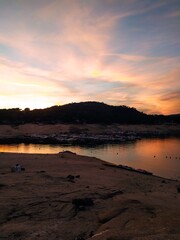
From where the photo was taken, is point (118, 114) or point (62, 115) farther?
point (118, 114)

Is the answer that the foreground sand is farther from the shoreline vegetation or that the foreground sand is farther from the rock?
the shoreline vegetation

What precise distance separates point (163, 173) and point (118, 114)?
153925 millimetres

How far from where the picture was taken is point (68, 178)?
67.1 feet

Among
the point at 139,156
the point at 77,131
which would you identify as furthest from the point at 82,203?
the point at 77,131

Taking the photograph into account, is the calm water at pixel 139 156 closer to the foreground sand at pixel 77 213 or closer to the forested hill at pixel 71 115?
the foreground sand at pixel 77 213

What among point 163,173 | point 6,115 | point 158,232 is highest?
point 6,115

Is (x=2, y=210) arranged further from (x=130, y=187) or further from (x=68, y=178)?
(x=130, y=187)

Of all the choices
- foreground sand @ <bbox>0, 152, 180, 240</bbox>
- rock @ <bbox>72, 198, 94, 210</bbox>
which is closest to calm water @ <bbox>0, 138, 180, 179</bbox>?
foreground sand @ <bbox>0, 152, 180, 240</bbox>

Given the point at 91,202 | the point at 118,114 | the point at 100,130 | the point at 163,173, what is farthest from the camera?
the point at 118,114

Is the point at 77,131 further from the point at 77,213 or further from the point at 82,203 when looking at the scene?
the point at 77,213

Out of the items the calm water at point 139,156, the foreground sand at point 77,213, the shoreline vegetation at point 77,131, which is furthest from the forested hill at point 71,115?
the foreground sand at point 77,213

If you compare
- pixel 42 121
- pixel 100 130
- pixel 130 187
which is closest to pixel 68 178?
pixel 130 187

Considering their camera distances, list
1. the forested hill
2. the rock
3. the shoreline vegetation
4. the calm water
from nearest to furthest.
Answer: the rock → the calm water → the shoreline vegetation → the forested hill

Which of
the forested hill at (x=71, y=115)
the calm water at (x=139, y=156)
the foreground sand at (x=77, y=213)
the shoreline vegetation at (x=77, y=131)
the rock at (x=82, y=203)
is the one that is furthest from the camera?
the forested hill at (x=71, y=115)
